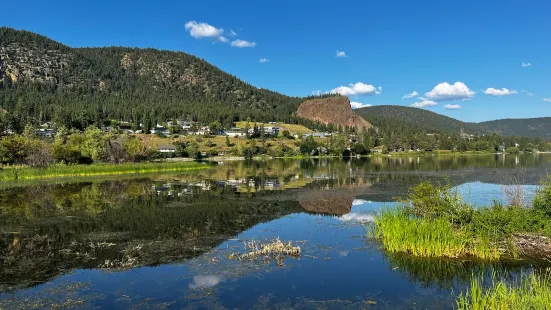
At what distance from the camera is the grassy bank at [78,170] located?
217 ft

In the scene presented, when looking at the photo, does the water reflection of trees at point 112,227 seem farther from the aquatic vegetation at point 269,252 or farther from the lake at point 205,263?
the aquatic vegetation at point 269,252

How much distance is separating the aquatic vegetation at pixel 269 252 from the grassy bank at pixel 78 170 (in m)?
60.1

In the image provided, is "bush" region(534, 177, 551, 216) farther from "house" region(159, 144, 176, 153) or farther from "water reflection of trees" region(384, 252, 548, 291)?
"house" region(159, 144, 176, 153)

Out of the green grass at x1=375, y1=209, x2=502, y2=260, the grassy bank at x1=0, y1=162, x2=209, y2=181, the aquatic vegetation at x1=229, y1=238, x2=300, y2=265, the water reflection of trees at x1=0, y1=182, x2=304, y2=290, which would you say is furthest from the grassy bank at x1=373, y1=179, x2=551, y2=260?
the grassy bank at x1=0, y1=162, x2=209, y2=181

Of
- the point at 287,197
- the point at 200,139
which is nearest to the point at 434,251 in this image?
the point at 287,197

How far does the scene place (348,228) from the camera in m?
26.6

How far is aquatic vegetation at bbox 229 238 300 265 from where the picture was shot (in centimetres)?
1961

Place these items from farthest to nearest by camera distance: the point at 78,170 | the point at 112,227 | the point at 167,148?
the point at 167,148
the point at 78,170
the point at 112,227

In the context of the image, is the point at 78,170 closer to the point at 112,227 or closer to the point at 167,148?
the point at 112,227

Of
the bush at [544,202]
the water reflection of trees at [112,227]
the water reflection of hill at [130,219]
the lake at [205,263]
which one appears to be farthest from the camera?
the water reflection of hill at [130,219]

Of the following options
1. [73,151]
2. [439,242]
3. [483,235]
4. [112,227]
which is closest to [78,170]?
[73,151]

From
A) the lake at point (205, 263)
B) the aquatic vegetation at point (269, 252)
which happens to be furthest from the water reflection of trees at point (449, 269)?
the aquatic vegetation at point (269, 252)

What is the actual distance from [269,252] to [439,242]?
825cm

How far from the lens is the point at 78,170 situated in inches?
2894
